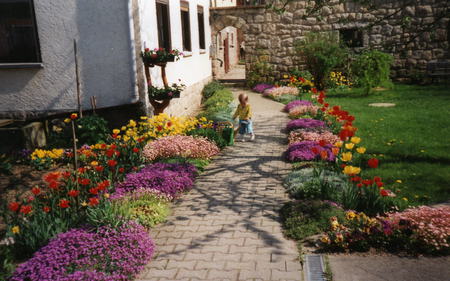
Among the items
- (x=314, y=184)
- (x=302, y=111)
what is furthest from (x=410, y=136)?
(x=314, y=184)

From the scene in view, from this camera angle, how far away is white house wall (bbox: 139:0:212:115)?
30.9 feet

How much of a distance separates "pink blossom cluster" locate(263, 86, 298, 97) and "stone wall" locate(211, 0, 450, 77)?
226 cm

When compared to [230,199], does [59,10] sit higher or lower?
higher

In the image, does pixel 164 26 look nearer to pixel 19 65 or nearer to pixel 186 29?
pixel 186 29

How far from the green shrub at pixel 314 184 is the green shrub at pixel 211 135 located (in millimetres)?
2441

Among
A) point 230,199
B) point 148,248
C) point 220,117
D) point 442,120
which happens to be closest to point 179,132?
point 220,117

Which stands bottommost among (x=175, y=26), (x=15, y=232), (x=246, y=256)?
(x=246, y=256)

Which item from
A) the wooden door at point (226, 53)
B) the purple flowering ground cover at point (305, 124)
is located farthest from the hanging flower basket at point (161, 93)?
the wooden door at point (226, 53)

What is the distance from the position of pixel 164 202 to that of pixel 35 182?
248 cm

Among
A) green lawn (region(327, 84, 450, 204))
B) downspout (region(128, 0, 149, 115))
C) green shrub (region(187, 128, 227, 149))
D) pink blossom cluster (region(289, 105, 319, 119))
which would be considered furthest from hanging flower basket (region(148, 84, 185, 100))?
green lawn (region(327, 84, 450, 204))

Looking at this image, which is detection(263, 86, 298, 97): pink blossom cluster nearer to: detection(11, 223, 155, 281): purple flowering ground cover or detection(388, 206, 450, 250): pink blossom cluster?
detection(388, 206, 450, 250): pink blossom cluster

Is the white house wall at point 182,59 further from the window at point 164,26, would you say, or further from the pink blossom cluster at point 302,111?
the pink blossom cluster at point 302,111

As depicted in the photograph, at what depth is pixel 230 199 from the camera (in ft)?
19.7

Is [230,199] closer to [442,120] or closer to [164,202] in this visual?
[164,202]
